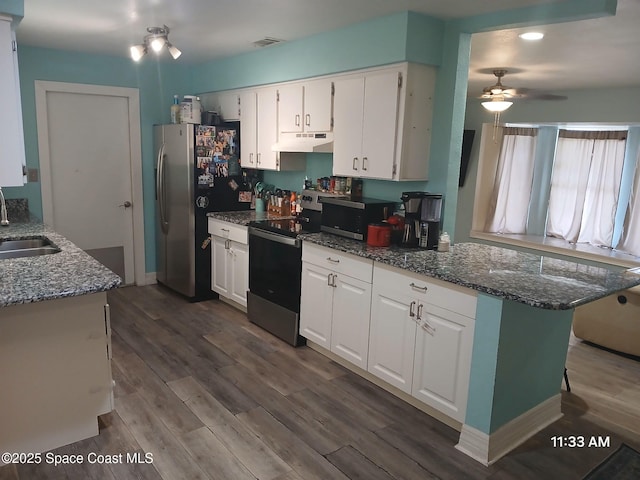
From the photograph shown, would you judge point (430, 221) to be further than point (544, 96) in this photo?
No

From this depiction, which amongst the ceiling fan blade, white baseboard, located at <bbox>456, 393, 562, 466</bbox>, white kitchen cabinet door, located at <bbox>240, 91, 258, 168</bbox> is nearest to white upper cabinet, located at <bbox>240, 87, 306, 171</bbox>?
white kitchen cabinet door, located at <bbox>240, 91, 258, 168</bbox>

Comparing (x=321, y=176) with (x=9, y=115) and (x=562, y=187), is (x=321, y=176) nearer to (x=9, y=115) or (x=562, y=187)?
(x=9, y=115)

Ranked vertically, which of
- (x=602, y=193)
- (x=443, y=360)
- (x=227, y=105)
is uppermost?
(x=227, y=105)

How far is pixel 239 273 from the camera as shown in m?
4.38

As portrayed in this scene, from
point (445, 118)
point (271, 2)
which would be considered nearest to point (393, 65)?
point (445, 118)

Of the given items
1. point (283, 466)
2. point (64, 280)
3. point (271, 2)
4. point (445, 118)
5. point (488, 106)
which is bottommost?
point (283, 466)

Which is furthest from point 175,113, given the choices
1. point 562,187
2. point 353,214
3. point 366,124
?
point 562,187

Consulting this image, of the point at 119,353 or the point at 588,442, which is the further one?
the point at 119,353

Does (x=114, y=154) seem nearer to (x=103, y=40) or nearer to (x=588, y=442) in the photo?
(x=103, y=40)

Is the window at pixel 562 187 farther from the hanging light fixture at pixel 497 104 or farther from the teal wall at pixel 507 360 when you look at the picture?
the teal wall at pixel 507 360

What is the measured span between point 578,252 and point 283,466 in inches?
190

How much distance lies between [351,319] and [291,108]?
1930 mm

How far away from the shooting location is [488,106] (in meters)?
4.94

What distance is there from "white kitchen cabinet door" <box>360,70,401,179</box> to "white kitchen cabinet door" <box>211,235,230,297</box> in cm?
175
